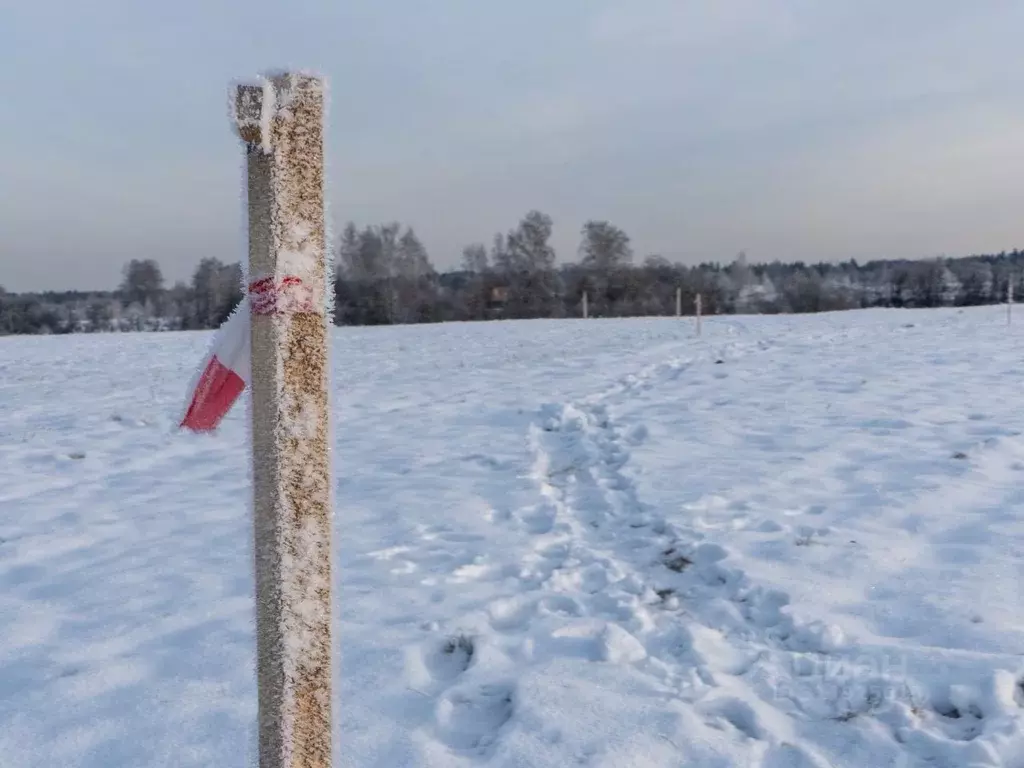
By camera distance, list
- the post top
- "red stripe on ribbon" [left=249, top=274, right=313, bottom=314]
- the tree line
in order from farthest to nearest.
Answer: the tree line
"red stripe on ribbon" [left=249, top=274, right=313, bottom=314]
the post top

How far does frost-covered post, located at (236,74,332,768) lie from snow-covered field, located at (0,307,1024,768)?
75cm

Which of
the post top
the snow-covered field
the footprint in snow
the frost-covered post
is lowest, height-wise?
the footprint in snow

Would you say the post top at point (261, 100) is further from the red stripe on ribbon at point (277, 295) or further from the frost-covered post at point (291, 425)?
the red stripe on ribbon at point (277, 295)

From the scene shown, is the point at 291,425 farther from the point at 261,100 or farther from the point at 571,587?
the point at 571,587

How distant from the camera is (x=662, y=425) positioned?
7.33 m

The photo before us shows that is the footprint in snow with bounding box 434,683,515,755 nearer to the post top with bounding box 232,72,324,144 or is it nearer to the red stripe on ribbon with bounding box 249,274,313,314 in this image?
the red stripe on ribbon with bounding box 249,274,313,314

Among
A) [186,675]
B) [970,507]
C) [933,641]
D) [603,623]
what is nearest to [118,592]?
[186,675]

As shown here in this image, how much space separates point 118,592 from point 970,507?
487 cm

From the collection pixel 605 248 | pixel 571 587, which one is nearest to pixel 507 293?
pixel 605 248

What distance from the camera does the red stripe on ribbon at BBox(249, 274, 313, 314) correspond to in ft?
4.75

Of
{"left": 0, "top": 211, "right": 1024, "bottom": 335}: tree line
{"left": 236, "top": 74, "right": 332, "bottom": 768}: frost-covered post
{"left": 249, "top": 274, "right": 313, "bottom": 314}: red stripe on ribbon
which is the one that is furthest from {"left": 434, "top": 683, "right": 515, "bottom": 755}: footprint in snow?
{"left": 0, "top": 211, "right": 1024, "bottom": 335}: tree line

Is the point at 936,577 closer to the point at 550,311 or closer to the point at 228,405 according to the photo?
the point at 228,405

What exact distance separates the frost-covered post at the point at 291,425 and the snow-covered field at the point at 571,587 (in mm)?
745

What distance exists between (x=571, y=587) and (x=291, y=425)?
2608mm
